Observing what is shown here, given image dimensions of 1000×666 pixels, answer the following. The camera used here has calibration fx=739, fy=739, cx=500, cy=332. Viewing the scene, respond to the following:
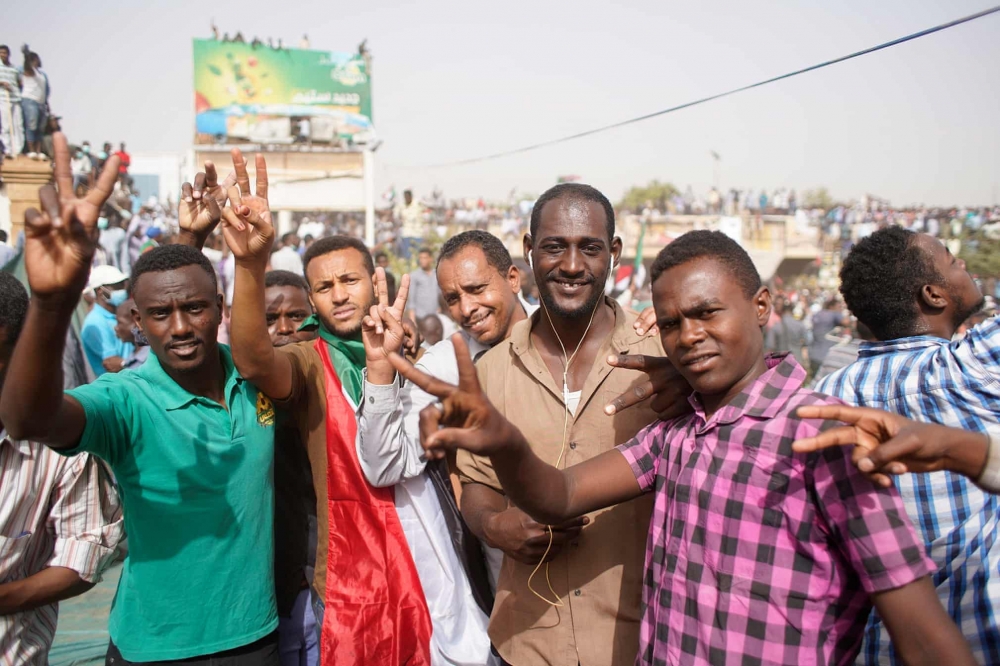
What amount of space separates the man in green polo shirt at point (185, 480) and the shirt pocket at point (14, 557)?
0.31 metres

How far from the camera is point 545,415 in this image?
2469 mm

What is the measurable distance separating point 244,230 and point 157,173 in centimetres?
4699

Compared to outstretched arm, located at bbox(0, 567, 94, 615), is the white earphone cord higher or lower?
higher

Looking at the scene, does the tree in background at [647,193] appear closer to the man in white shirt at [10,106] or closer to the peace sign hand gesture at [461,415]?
the man in white shirt at [10,106]

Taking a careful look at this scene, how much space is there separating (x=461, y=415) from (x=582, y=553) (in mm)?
900

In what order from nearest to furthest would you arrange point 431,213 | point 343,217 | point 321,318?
point 321,318 → point 343,217 → point 431,213

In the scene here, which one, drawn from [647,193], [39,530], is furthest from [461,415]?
[647,193]

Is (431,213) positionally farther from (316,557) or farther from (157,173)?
(316,557)

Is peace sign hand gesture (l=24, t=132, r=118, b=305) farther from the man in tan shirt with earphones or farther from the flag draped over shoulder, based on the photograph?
the man in tan shirt with earphones

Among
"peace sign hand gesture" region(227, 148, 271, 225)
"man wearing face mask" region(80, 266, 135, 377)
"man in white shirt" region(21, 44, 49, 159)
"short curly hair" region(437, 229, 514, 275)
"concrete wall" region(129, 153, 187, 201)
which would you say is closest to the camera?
"peace sign hand gesture" region(227, 148, 271, 225)

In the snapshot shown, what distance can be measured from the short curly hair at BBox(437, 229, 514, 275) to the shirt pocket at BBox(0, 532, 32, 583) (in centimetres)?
201

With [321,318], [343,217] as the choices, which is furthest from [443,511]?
[343,217]

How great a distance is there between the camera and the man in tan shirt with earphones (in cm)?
228

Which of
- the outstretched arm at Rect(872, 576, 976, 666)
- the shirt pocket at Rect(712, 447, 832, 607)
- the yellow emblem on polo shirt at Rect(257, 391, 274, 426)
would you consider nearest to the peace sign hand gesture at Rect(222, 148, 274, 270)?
the yellow emblem on polo shirt at Rect(257, 391, 274, 426)
